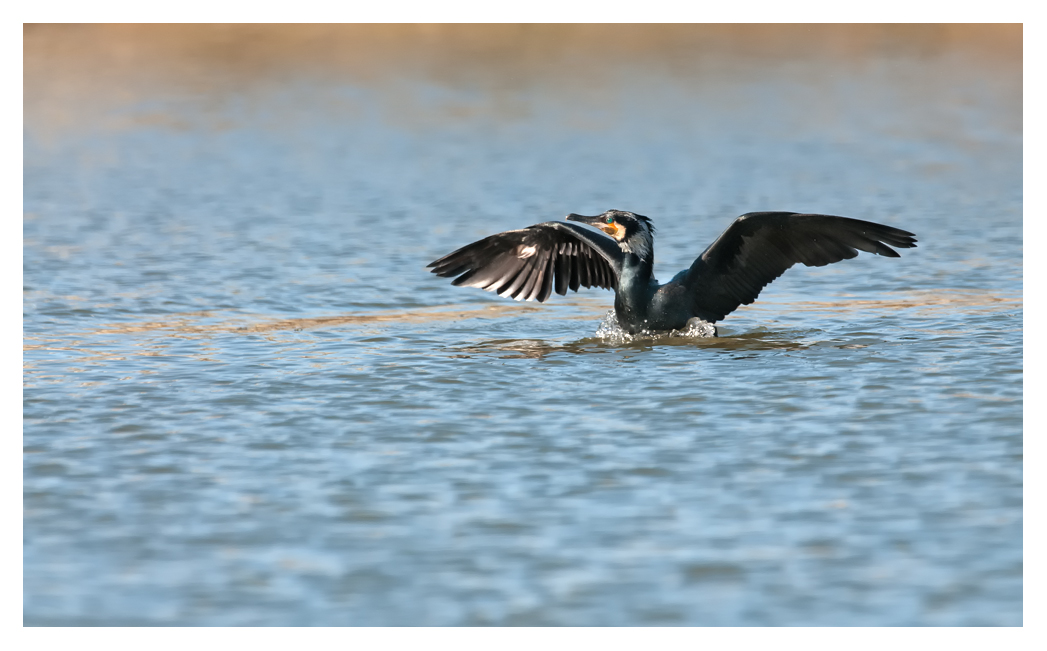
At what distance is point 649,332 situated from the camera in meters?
9.84

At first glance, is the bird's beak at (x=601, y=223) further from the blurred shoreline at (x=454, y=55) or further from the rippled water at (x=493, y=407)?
the blurred shoreline at (x=454, y=55)

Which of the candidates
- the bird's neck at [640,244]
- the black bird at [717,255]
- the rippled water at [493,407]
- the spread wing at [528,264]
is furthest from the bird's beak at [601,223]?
the rippled water at [493,407]

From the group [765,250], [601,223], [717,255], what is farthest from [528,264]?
[765,250]

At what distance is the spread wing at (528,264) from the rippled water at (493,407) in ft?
1.05

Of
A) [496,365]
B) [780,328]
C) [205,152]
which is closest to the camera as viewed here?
[496,365]

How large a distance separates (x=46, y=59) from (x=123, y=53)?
177 cm

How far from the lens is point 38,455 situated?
7.07 m

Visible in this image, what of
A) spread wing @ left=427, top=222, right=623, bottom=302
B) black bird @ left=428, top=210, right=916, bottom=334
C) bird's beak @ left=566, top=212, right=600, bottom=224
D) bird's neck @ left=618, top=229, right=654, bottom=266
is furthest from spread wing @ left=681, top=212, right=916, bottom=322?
spread wing @ left=427, top=222, right=623, bottom=302

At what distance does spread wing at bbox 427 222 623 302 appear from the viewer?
10586 millimetres

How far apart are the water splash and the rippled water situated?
0.35 feet

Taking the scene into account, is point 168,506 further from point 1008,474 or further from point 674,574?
point 1008,474

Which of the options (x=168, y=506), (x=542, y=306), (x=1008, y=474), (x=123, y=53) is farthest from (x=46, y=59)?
(x=1008, y=474)

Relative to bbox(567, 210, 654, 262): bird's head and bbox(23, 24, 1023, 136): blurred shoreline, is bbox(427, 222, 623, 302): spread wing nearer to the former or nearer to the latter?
bbox(567, 210, 654, 262): bird's head

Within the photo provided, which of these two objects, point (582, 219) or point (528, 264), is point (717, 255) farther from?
point (528, 264)
